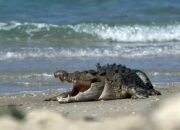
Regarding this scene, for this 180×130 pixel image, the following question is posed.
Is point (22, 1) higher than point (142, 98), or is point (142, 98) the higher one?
point (22, 1)

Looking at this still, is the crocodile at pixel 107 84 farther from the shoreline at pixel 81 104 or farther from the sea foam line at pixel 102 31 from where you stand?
the sea foam line at pixel 102 31

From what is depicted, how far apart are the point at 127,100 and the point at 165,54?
20.5 feet

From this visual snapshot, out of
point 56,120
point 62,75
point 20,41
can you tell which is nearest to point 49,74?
point 62,75

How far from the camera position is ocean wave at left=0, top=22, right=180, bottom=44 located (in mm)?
19328

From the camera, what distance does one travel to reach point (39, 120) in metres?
4.68

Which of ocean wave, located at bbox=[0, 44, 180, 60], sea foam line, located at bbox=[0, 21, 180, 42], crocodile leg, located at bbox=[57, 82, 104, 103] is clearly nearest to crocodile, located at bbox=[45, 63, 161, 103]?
crocodile leg, located at bbox=[57, 82, 104, 103]

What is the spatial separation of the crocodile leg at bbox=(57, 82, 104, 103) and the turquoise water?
129 centimetres

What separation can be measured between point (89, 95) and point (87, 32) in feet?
34.8

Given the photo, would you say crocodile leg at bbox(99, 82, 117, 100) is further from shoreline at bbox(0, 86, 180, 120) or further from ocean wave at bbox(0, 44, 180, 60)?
ocean wave at bbox(0, 44, 180, 60)

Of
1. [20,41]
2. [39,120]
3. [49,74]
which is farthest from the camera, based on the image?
[20,41]

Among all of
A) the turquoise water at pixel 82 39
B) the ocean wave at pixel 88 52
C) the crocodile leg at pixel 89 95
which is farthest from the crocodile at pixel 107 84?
the ocean wave at pixel 88 52

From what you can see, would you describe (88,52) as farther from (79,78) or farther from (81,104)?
(81,104)

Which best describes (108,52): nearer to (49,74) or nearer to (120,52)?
(120,52)

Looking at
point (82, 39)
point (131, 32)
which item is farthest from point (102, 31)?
point (82, 39)
